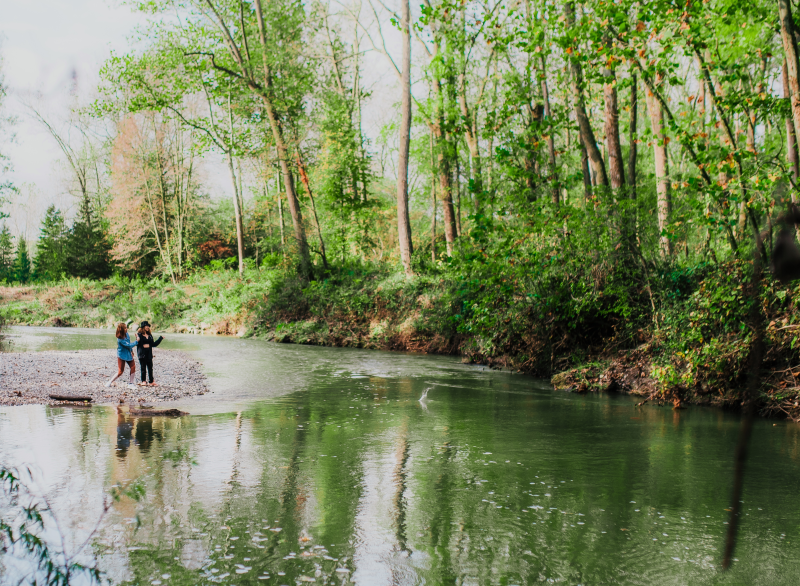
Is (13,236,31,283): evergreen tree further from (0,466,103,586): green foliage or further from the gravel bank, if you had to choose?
(0,466,103,586): green foliage

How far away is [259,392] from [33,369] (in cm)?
600

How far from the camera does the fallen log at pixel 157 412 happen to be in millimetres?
11562

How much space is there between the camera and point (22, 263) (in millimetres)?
66375

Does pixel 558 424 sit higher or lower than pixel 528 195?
lower

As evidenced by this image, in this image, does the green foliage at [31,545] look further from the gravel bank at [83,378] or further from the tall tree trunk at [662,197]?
the tall tree trunk at [662,197]

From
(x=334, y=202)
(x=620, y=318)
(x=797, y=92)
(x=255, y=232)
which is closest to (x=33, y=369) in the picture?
(x=620, y=318)

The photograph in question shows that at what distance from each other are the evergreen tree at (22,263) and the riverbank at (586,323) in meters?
42.9

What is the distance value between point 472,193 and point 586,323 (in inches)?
180

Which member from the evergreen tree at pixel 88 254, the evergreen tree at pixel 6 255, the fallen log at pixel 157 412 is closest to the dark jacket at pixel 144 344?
the fallen log at pixel 157 412

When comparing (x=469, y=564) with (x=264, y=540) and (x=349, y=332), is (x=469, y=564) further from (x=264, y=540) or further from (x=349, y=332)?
(x=349, y=332)

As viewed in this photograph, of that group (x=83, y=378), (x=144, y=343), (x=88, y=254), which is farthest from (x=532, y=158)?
(x=88, y=254)

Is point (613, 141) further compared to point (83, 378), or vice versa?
point (613, 141)

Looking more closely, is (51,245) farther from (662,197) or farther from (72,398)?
(662,197)

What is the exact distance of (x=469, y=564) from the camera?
5441mm
